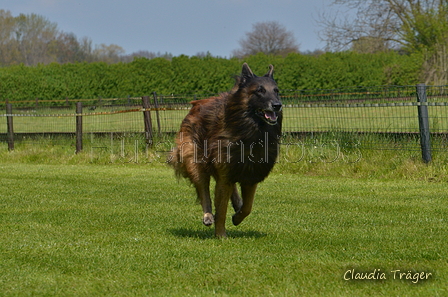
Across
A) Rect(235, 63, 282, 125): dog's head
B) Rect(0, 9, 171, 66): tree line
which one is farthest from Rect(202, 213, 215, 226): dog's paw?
Rect(0, 9, 171, 66): tree line

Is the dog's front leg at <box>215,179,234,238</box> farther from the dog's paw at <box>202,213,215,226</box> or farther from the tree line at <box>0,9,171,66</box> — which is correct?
the tree line at <box>0,9,171,66</box>

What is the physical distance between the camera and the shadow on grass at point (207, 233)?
661 centimetres

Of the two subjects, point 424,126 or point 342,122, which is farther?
point 342,122

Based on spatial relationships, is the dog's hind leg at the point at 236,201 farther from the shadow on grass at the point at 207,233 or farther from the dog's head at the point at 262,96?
the dog's head at the point at 262,96

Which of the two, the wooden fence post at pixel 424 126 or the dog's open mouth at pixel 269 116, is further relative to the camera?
the wooden fence post at pixel 424 126

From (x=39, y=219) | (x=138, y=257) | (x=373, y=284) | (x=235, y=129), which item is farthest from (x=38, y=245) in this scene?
(x=373, y=284)

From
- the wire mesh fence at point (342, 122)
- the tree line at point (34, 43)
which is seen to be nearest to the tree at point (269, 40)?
the tree line at point (34, 43)

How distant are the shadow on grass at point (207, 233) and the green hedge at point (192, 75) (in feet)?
88.6

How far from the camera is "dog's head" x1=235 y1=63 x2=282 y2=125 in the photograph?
5918 millimetres

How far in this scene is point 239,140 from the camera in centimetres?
611

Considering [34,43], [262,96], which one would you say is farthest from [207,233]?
[34,43]

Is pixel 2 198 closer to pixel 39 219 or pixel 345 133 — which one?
pixel 39 219

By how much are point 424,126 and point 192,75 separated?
26871mm

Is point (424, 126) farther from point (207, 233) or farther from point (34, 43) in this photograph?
point (34, 43)
